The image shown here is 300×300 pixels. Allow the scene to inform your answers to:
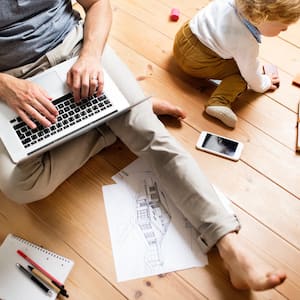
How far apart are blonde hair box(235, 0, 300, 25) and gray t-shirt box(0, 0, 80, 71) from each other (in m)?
0.50

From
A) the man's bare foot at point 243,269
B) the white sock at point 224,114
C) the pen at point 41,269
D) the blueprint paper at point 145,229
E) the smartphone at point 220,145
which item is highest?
the white sock at point 224,114

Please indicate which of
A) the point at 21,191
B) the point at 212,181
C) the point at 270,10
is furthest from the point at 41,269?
the point at 270,10

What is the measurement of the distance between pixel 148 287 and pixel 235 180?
407 millimetres

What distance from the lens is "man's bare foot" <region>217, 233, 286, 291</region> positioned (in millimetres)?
1010

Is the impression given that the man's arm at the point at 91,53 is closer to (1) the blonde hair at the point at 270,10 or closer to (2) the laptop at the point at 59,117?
(2) the laptop at the point at 59,117

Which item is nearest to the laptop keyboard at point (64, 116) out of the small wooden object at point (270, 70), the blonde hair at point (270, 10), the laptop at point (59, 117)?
the laptop at point (59, 117)

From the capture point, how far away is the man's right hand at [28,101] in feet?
3.55

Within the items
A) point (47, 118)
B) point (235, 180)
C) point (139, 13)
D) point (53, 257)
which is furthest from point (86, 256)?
point (139, 13)

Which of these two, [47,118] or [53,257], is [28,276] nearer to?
[53,257]

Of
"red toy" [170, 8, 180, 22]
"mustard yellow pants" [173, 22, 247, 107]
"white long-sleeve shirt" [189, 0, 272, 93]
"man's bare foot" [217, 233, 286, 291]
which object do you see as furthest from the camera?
"red toy" [170, 8, 180, 22]

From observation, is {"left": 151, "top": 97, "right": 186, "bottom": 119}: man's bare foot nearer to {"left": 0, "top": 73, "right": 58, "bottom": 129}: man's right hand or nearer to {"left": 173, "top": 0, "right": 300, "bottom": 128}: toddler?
{"left": 173, "top": 0, "right": 300, "bottom": 128}: toddler

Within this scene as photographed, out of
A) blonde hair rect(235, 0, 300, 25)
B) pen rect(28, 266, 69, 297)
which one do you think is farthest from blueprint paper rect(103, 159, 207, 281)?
blonde hair rect(235, 0, 300, 25)

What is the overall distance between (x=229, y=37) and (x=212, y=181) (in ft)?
1.43

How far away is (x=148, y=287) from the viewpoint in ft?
3.70
